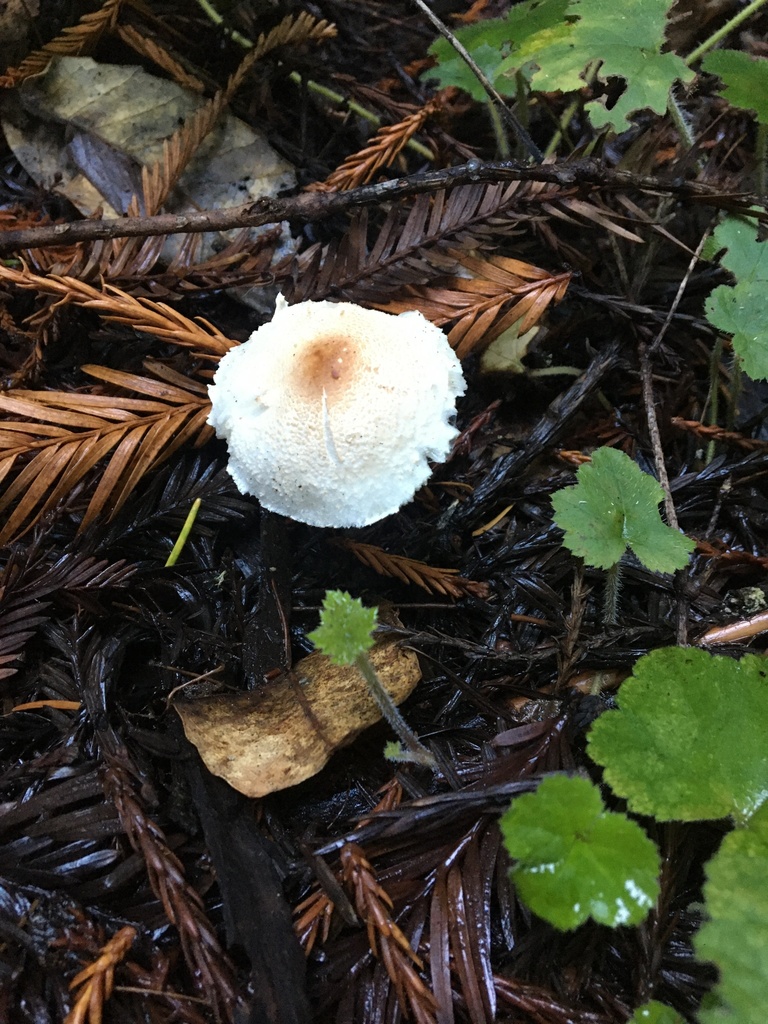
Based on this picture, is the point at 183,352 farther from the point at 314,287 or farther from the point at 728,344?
the point at 728,344

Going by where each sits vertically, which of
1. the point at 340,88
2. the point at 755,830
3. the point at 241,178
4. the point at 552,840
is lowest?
the point at 755,830

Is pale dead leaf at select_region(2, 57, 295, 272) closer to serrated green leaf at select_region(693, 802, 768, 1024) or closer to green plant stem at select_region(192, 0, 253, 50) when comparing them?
A: green plant stem at select_region(192, 0, 253, 50)

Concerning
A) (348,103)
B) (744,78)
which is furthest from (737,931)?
(348,103)

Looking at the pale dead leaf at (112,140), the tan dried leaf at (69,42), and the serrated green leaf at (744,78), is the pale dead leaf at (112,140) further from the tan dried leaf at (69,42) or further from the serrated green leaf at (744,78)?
the serrated green leaf at (744,78)

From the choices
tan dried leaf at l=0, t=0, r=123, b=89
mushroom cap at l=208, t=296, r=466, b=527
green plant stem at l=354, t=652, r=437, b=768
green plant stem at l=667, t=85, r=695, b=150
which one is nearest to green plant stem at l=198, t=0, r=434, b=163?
tan dried leaf at l=0, t=0, r=123, b=89

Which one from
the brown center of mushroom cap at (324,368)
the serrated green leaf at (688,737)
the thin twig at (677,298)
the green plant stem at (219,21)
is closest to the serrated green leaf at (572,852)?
the serrated green leaf at (688,737)

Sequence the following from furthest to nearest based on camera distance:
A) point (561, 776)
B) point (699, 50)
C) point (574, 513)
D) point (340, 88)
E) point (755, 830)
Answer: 1. point (340, 88)
2. point (699, 50)
3. point (574, 513)
4. point (755, 830)
5. point (561, 776)

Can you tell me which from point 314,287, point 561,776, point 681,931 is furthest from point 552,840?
point 314,287

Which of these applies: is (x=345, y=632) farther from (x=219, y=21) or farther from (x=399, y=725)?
(x=219, y=21)
